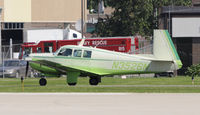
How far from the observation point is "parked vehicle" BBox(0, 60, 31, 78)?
46.2 meters

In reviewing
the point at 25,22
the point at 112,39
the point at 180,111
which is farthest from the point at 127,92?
the point at 25,22

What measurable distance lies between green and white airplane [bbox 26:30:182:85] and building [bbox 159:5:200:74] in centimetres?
1714

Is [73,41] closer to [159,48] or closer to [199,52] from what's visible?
[199,52]

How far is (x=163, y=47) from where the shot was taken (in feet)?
105

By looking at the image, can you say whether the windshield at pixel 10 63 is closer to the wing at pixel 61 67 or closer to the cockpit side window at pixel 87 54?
the wing at pixel 61 67

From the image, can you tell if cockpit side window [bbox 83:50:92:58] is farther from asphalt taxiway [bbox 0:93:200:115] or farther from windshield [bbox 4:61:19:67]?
windshield [bbox 4:61:19:67]

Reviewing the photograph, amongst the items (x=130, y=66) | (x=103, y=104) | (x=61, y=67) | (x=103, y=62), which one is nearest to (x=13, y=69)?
(x=61, y=67)

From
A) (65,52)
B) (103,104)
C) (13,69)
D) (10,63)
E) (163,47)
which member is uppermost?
(163,47)

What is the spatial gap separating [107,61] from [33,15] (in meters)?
52.0

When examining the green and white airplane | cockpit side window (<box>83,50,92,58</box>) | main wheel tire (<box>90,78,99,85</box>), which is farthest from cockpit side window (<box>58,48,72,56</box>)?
main wheel tire (<box>90,78,99,85</box>)

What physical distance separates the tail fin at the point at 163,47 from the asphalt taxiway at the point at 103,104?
602cm

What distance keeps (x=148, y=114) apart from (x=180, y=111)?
137 cm

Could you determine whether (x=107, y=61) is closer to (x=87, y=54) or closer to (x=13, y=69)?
(x=87, y=54)

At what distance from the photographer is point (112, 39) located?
1850 inches
